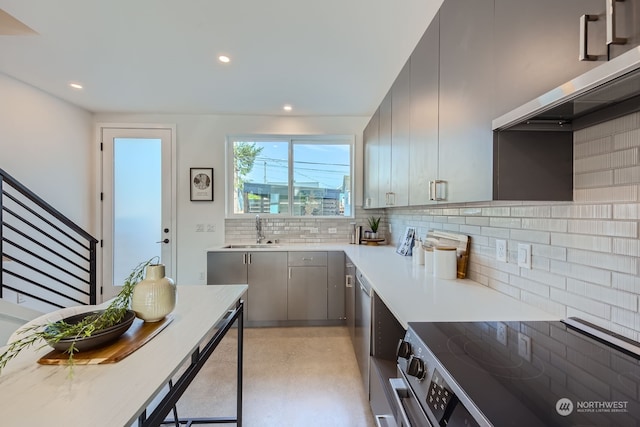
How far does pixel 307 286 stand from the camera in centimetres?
317

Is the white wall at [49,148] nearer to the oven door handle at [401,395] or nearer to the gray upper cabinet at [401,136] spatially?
the gray upper cabinet at [401,136]

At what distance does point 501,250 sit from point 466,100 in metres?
0.80

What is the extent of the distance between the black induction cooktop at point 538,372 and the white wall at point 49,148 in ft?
13.0

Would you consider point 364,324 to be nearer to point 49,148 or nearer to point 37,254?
point 37,254

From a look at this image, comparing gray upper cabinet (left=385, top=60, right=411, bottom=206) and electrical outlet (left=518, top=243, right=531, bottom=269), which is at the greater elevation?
gray upper cabinet (left=385, top=60, right=411, bottom=206)

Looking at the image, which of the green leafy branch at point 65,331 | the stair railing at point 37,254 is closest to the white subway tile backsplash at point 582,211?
the green leafy branch at point 65,331

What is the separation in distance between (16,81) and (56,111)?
427 mm

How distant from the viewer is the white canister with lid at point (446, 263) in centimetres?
173

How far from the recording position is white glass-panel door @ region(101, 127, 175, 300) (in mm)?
3621

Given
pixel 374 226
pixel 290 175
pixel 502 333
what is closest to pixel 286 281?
pixel 374 226

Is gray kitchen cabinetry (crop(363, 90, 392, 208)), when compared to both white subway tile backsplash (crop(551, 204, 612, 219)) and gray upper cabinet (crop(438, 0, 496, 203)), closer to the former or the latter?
gray upper cabinet (crop(438, 0, 496, 203))

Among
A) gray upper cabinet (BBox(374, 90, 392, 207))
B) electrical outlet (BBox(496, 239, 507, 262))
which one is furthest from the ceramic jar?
gray upper cabinet (BBox(374, 90, 392, 207))

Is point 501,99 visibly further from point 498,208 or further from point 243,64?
point 243,64

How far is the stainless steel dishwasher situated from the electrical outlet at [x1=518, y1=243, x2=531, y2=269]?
2.68ft
